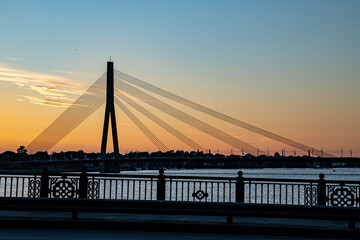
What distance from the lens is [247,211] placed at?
10.3 meters

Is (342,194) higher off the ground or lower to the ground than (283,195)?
higher

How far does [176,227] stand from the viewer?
34.1 ft

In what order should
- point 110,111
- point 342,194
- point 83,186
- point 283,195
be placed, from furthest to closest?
point 283,195 < point 110,111 < point 83,186 < point 342,194

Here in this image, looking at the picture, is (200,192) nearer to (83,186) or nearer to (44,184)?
(83,186)

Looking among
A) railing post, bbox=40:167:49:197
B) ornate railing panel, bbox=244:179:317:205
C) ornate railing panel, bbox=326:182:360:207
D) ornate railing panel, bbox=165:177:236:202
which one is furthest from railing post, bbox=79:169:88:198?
ornate railing panel, bbox=326:182:360:207

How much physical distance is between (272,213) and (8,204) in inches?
227

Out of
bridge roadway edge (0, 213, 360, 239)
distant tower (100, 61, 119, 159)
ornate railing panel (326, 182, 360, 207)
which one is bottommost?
bridge roadway edge (0, 213, 360, 239)

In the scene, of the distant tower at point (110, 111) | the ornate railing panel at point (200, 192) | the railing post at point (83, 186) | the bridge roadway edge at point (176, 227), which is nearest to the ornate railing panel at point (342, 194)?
the ornate railing panel at point (200, 192)

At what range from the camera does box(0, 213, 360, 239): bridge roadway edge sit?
32.6ft

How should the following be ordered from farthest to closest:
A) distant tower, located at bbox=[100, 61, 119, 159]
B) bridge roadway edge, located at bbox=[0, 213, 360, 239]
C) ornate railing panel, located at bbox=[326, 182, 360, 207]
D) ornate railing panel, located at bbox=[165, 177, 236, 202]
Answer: distant tower, located at bbox=[100, 61, 119, 159] → ornate railing panel, located at bbox=[165, 177, 236, 202] → ornate railing panel, located at bbox=[326, 182, 360, 207] → bridge roadway edge, located at bbox=[0, 213, 360, 239]

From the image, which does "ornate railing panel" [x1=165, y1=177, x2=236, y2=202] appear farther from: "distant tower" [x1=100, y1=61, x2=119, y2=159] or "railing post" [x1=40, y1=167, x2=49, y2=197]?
"distant tower" [x1=100, y1=61, x2=119, y2=159]

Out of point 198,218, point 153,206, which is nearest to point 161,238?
point 153,206

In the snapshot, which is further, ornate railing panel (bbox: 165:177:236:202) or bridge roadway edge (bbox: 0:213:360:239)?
ornate railing panel (bbox: 165:177:236:202)

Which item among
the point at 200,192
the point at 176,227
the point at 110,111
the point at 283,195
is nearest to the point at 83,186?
the point at 200,192
